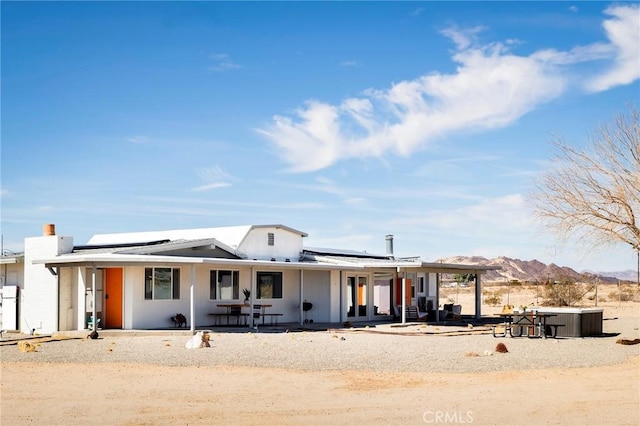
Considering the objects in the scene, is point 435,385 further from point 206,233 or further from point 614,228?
point 206,233

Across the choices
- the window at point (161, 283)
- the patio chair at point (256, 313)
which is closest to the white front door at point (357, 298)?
the patio chair at point (256, 313)

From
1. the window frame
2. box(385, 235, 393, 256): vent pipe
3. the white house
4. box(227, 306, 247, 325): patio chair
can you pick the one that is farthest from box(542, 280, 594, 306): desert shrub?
box(227, 306, 247, 325): patio chair

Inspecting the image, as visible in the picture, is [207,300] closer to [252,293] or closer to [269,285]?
[252,293]

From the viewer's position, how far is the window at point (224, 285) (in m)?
26.5

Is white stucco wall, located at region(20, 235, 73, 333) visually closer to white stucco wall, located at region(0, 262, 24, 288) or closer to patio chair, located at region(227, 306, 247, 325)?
white stucco wall, located at region(0, 262, 24, 288)

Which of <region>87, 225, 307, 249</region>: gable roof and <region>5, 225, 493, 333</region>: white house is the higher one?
<region>87, 225, 307, 249</region>: gable roof

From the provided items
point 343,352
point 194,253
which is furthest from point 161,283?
point 343,352

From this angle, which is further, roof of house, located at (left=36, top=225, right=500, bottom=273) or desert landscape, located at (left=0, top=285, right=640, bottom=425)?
roof of house, located at (left=36, top=225, right=500, bottom=273)

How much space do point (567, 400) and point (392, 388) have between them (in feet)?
9.16

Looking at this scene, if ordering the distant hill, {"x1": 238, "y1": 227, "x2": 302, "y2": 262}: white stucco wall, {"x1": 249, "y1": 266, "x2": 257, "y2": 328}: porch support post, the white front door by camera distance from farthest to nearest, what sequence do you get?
the distant hill → the white front door → {"x1": 238, "y1": 227, "x2": 302, "y2": 262}: white stucco wall → {"x1": 249, "y1": 266, "x2": 257, "y2": 328}: porch support post

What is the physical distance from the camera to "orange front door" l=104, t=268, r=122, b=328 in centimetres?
2422

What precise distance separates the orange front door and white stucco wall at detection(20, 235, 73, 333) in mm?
1546

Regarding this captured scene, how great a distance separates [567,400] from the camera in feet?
37.9

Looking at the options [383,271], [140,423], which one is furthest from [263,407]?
[383,271]
